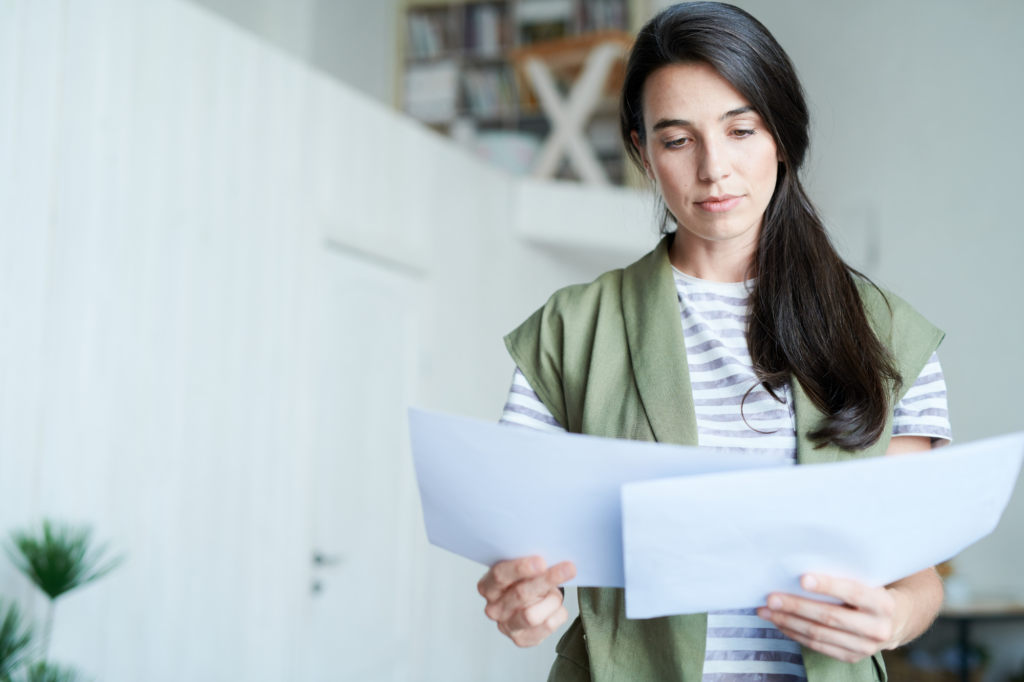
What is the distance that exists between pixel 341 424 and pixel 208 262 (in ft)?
3.16

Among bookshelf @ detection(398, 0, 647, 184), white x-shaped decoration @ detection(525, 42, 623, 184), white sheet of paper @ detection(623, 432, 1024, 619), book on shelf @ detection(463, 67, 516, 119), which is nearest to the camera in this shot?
white sheet of paper @ detection(623, 432, 1024, 619)

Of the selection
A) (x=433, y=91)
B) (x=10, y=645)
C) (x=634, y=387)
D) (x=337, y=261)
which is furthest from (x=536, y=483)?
(x=433, y=91)

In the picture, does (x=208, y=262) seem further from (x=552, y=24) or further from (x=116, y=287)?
(x=552, y=24)

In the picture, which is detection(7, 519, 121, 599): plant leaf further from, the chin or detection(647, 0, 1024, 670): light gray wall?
detection(647, 0, 1024, 670): light gray wall

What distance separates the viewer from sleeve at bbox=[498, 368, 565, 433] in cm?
104

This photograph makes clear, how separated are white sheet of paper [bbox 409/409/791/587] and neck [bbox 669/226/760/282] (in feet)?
1.22

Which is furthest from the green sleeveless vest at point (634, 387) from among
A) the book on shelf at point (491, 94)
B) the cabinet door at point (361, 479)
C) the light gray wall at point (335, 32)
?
the book on shelf at point (491, 94)

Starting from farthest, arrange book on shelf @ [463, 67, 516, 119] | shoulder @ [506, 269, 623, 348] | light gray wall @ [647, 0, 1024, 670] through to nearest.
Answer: book on shelf @ [463, 67, 516, 119] < light gray wall @ [647, 0, 1024, 670] < shoulder @ [506, 269, 623, 348]

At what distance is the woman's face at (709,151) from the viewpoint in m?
0.98

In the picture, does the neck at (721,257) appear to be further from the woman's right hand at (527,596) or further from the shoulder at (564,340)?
the woman's right hand at (527,596)

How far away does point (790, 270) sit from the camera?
3.45 ft

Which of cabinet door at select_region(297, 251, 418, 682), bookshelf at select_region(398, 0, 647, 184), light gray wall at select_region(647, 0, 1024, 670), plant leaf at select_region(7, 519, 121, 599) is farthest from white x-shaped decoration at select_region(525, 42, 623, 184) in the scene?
plant leaf at select_region(7, 519, 121, 599)

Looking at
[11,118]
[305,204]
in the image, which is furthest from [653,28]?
[305,204]

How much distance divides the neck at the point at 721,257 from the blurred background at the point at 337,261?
363 mm
